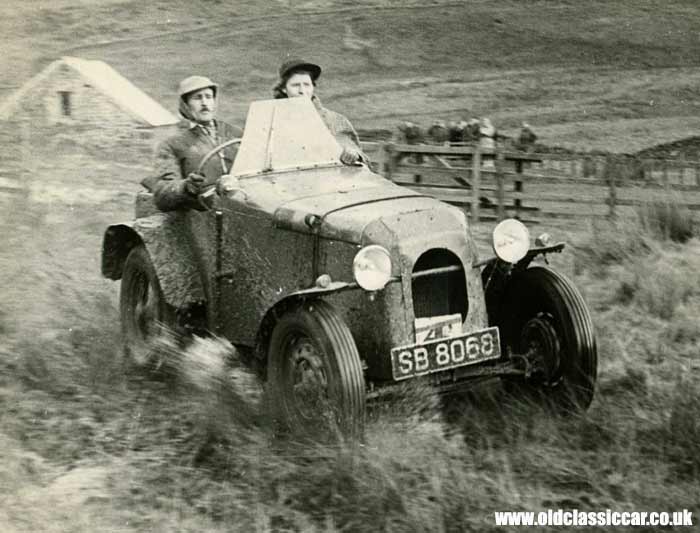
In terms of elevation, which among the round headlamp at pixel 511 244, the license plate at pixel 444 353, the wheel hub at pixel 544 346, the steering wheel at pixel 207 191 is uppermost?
the steering wheel at pixel 207 191

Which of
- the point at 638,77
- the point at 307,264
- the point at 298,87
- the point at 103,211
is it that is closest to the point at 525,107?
the point at 638,77

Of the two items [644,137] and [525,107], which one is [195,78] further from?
[525,107]

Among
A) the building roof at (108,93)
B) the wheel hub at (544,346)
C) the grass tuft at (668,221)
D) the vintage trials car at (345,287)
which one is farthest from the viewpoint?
the building roof at (108,93)

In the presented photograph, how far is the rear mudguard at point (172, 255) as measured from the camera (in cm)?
574

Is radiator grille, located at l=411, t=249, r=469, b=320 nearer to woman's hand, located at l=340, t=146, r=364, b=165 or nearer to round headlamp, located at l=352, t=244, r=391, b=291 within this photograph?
round headlamp, located at l=352, t=244, r=391, b=291

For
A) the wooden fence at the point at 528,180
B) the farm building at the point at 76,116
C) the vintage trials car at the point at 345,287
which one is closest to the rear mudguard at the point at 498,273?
the vintage trials car at the point at 345,287

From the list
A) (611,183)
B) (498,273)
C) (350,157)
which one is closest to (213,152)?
(350,157)

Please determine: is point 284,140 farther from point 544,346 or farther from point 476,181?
point 476,181

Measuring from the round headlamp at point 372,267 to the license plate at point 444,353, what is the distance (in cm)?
32

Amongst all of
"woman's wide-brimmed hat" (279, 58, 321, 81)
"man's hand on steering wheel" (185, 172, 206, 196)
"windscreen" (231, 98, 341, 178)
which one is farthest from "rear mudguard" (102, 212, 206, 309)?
"woman's wide-brimmed hat" (279, 58, 321, 81)

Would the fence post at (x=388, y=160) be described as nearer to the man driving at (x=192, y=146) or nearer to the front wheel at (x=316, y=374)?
the man driving at (x=192, y=146)

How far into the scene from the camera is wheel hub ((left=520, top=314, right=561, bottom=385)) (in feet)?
16.6

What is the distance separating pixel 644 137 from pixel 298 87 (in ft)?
44.5

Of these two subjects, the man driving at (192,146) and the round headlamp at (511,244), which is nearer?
the round headlamp at (511,244)
